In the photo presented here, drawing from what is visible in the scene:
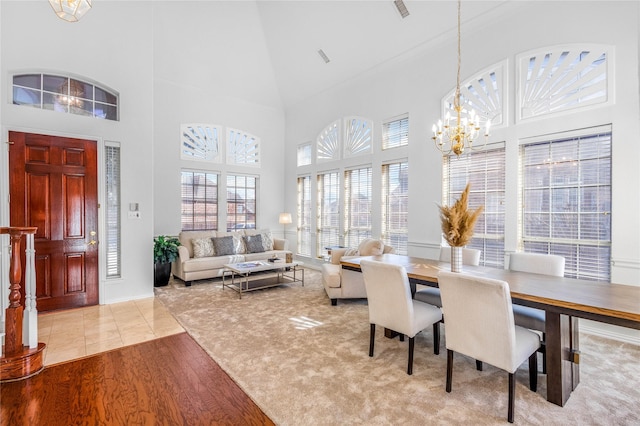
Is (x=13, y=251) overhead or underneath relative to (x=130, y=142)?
underneath

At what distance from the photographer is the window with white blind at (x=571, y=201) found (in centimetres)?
345

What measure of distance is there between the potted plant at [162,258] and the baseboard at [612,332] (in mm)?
6198

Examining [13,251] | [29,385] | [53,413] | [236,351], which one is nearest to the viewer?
[53,413]

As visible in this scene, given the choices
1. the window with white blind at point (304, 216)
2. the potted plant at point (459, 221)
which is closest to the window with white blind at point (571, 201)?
the potted plant at point (459, 221)

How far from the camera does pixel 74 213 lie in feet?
13.5

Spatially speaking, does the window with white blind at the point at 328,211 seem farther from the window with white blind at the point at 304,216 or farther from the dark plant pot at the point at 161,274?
the dark plant pot at the point at 161,274

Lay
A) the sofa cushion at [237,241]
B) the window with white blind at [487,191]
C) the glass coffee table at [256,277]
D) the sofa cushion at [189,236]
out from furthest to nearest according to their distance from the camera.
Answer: the sofa cushion at [237,241] < the sofa cushion at [189,236] < the glass coffee table at [256,277] < the window with white blind at [487,191]

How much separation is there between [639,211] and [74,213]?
22.2 feet

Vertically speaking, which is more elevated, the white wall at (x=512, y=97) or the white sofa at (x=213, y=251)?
the white wall at (x=512, y=97)

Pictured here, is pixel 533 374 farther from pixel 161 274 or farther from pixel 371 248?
pixel 161 274

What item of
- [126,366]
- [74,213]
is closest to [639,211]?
[126,366]

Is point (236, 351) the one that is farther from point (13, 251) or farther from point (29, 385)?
point (13, 251)

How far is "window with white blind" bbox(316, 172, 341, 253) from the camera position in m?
6.76

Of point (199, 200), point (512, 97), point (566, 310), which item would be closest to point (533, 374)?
point (566, 310)
